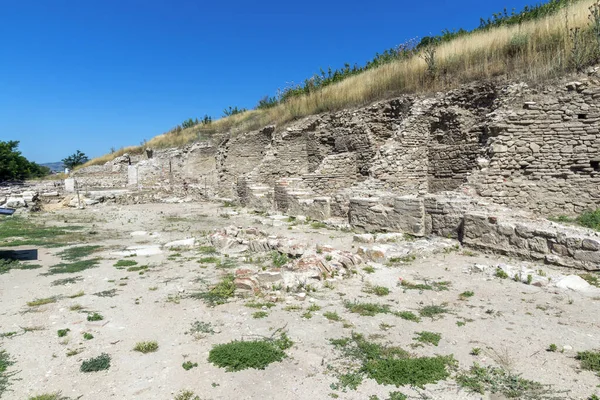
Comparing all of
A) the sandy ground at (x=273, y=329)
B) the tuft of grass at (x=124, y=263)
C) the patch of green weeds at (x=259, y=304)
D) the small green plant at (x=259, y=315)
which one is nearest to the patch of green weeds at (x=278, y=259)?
the sandy ground at (x=273, y=329)

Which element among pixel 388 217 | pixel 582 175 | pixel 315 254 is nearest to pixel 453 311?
pixel 315 254

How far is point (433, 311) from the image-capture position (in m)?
4.86

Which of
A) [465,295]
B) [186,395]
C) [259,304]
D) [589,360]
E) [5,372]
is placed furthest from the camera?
[465,295]

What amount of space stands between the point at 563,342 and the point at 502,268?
2403mm

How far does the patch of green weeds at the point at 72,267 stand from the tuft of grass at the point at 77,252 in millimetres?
517

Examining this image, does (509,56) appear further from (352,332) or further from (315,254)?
(352,332)

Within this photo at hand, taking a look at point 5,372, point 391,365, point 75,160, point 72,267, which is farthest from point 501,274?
point 75,160

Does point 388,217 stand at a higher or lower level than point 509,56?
lower

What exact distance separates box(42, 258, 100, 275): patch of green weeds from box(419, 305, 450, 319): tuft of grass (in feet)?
20.4

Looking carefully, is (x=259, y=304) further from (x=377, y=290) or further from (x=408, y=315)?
(x=408, y=315)

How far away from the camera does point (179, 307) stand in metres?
5.27

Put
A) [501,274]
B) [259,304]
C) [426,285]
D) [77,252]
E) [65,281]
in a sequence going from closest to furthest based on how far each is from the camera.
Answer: [259,304]
[426,285]
[501,274]
[65,281]
[77,252]

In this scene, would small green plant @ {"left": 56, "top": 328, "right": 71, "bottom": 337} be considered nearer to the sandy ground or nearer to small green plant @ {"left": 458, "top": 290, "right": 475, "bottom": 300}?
the sandy ground

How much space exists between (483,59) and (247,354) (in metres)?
12.5
